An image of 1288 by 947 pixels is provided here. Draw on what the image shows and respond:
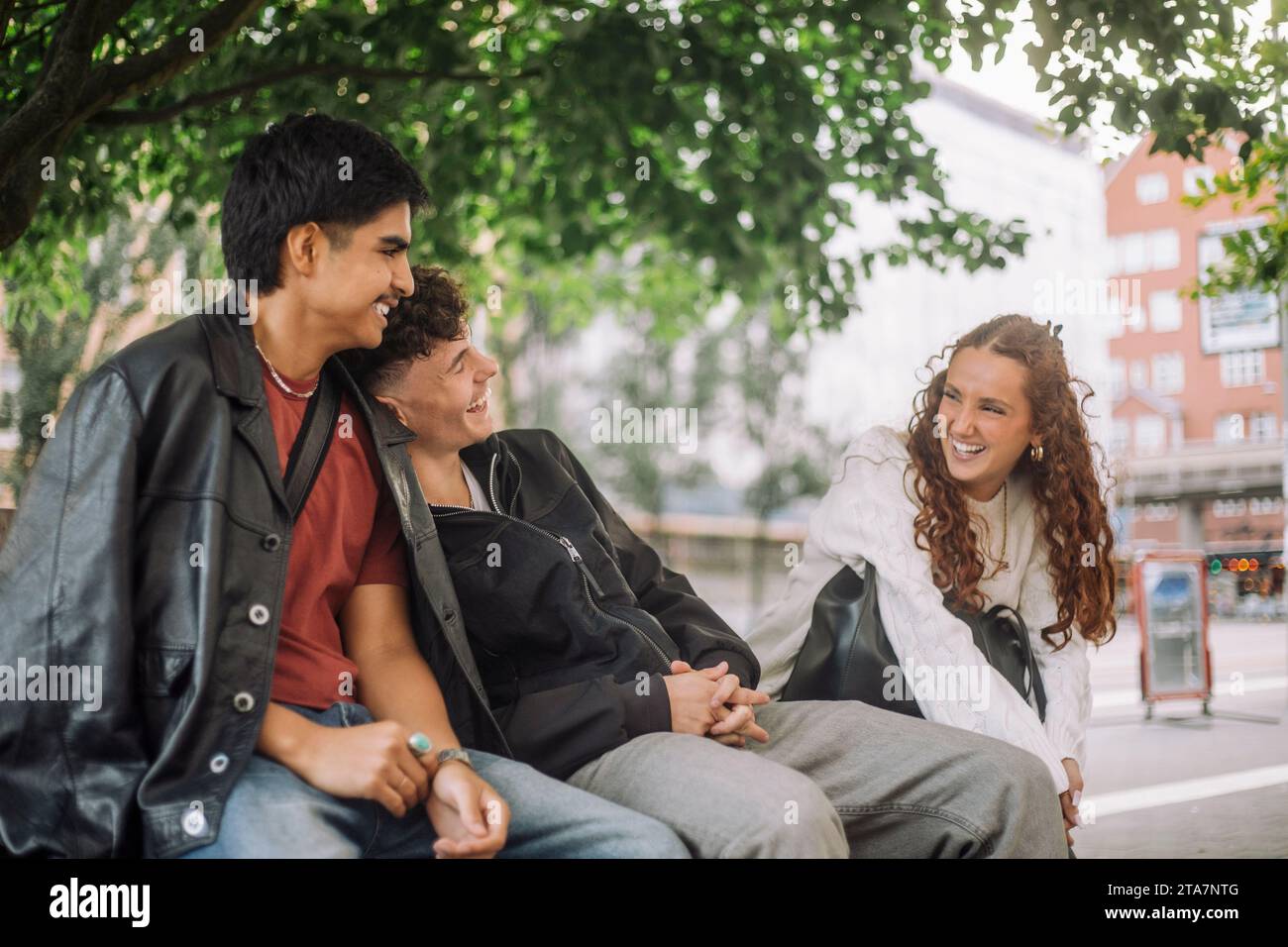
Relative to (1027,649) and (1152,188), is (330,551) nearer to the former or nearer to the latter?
(1027,649)

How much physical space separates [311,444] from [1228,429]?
7.03 metres

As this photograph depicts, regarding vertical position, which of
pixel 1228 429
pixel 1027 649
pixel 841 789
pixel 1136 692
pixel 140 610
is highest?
pixel 1228 429

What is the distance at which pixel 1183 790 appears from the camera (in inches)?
253

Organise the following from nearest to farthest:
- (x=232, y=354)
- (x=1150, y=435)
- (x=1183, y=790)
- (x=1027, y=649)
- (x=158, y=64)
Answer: (x=232, y=354) → (x=1027, y=649) → (x=158, y=64) → (x=1183, y=790) → (x=1150, y=435)

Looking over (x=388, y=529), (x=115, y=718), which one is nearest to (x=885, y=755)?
(x=388, y=529)

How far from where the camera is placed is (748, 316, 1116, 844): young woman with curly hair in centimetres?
332

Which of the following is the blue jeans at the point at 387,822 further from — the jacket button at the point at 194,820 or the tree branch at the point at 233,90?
the tree branch at the point at 233,90

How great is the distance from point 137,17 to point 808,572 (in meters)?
4.26

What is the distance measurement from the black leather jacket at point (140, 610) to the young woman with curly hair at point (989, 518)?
159 cm

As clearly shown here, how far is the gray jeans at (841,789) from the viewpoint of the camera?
7.93ft

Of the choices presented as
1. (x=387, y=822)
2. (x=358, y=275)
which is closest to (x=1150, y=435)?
(x=358, y=275)

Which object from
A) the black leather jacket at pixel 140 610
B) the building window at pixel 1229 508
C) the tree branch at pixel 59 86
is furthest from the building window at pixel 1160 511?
the black leather jacket at pixel 140 610

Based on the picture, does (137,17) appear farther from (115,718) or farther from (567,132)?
(115,718)

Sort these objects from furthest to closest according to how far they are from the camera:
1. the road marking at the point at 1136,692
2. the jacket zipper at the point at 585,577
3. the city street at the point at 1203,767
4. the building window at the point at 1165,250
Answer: the road marking at the point at 1136,692
the building window at the point at 1165,250
the city street at the point at 1203,767
the jacket zipper at the point at 585,577
